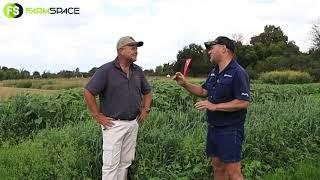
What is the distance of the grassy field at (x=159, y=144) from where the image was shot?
725 centimetres

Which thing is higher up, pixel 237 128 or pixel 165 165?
pixel 237 128

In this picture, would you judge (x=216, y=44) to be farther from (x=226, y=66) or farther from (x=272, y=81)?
(x=272, y=81)

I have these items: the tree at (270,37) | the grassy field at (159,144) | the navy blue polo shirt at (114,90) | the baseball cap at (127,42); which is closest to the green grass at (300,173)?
the grassy field at (159,144)

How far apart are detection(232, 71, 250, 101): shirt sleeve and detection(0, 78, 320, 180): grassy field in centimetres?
174

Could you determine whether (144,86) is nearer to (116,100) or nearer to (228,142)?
Answer: (116,100)

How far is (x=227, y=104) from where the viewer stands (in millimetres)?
5891

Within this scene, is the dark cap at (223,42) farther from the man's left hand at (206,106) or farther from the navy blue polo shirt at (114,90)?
the navy blue polo shirt at (114,90)

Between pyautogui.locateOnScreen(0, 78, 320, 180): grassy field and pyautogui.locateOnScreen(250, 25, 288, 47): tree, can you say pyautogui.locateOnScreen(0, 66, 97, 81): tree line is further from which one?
pyautogui.locateOnScreen(250, 25, 288, 47): tree

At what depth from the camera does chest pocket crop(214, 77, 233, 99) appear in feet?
19.6

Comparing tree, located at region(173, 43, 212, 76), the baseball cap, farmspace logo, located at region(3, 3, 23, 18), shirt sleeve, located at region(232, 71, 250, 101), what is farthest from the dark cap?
tree, located at region(173, 43, 212, 76)

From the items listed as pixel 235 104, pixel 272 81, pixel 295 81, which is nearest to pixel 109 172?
pixel 235 104

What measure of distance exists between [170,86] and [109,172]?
6.68 meters

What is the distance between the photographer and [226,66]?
19.9 feet

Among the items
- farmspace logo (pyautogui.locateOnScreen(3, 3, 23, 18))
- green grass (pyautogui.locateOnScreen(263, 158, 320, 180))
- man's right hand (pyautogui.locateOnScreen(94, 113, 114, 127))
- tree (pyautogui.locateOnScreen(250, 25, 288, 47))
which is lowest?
green grass (pyautogui.locateOnScreen(263, 158, 320, 180))
